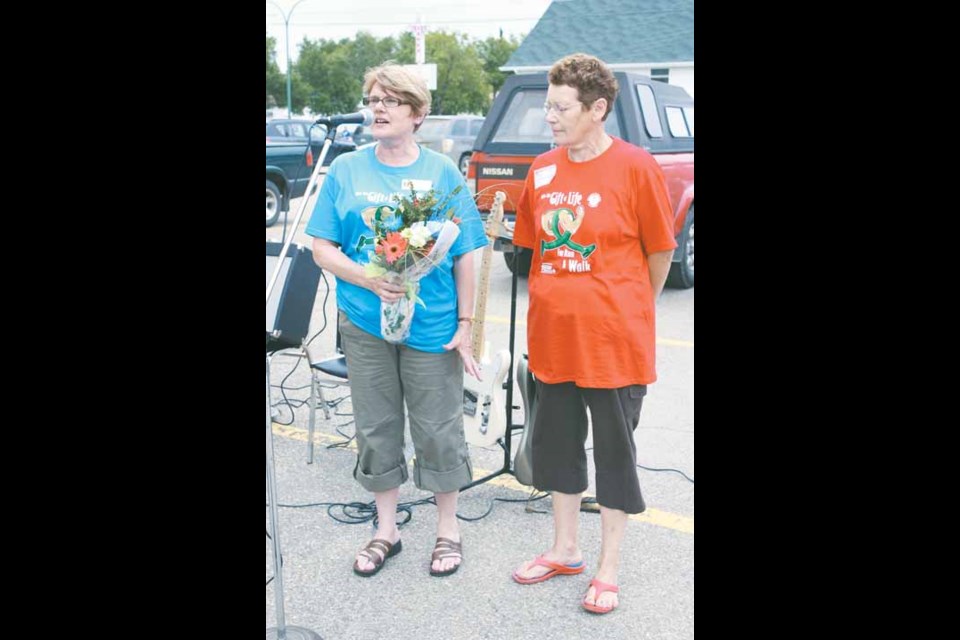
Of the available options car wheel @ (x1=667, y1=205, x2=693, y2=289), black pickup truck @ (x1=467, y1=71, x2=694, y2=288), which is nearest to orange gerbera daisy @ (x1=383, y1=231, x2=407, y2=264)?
black pickup truck @ (x1=467, y1=71, x2=694, y2=288)

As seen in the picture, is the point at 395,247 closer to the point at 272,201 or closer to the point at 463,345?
the point at 463,345

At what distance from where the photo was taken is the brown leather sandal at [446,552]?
10.8 feet

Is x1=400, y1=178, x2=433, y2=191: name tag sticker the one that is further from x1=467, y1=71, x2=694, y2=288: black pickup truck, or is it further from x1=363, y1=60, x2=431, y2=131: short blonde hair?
x1=467, y1=71, x2=694, y2=288: black pickup truck

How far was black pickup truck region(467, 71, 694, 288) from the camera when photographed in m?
8.20

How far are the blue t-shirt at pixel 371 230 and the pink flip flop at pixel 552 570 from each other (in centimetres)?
92

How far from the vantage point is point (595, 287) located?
2830 mm

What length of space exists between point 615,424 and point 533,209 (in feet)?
2.72

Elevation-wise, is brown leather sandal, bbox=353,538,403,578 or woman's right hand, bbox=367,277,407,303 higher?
woman's right hand, bbox=367,277,407,303

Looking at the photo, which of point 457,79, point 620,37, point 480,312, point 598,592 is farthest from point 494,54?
point 598,592

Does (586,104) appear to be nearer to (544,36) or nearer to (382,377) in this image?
(382,377)

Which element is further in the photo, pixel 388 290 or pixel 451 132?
pixel 451 132

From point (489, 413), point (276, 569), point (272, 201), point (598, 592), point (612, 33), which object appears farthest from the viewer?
point (612, 33)

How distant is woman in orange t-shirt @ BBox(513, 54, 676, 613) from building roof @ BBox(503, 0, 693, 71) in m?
31.1

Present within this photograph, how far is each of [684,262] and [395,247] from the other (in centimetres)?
652
